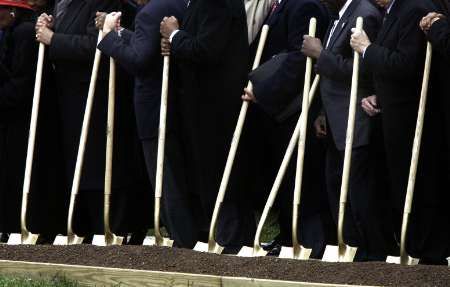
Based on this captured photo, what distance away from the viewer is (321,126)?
9836mm

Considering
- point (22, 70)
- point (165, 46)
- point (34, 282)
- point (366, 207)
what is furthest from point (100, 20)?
point (366, 207)

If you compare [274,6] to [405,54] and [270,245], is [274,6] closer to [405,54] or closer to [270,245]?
[405,54]

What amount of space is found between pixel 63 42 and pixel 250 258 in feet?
8.64

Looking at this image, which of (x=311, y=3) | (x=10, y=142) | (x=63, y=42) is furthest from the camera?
(x=10, y=142)

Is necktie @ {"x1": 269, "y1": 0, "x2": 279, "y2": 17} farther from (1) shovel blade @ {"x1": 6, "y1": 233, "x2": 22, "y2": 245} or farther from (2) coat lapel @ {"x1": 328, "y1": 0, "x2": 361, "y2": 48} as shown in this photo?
(1) shovel blade @ {"x1": 6, "y1": 233, "x2": 22, "y2": 245}

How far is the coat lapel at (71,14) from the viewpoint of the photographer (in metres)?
10.9

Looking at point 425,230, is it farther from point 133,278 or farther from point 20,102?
point 20,102

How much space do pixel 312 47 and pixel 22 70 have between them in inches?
109

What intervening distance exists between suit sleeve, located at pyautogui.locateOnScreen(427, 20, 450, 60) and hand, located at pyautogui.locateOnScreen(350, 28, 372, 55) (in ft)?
1.89

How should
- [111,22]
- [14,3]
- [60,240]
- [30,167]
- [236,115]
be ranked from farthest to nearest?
1. [14,3]
2. [30,167]
3. [60,240]
4. [111,22]
5. [236,115]

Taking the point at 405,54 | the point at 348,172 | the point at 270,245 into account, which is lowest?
the point at 270,245

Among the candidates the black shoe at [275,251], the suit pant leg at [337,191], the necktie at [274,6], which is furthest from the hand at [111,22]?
the black shoe at [275,251]

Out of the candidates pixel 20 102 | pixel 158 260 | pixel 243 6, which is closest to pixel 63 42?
pixel 20 102

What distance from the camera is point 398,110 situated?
8969 mm
